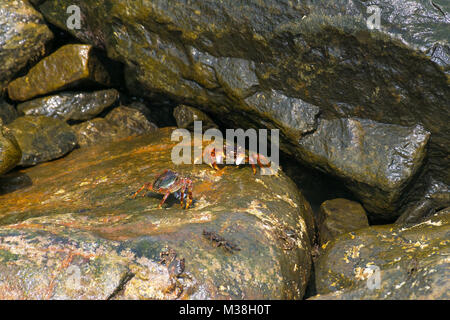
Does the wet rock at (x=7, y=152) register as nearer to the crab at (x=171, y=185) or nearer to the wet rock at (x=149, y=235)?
the wet rock at (x=149, y=235)

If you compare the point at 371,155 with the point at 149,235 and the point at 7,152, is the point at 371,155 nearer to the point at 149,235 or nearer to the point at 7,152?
the point at 149,235

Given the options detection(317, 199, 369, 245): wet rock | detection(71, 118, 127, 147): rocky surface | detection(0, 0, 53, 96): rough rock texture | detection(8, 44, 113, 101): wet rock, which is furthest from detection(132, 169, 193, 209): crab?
detection(0, 0, 53, 96): rough rock texture

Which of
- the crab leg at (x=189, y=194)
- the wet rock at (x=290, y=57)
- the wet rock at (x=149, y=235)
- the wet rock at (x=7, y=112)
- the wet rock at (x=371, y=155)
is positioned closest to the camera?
the wet rock at (x=149, y=235)

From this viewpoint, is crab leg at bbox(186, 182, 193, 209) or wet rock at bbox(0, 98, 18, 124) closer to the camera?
crab leg at bbox(186, 182, 193, 209)

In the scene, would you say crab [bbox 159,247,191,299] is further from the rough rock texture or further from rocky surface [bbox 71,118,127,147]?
the rough rock texture

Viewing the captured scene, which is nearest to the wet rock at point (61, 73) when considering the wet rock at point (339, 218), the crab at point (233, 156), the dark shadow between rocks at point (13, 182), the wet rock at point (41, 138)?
the wet rock at point (41, 138)

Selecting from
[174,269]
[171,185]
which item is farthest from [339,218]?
[174,269]
